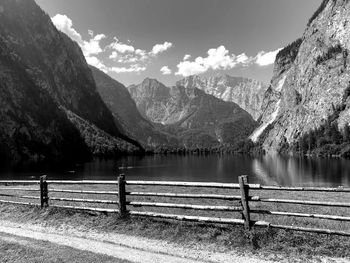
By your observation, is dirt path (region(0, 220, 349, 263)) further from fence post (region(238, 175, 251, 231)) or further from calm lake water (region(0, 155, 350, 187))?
calm lake water (region(0, 155, 350, 187))

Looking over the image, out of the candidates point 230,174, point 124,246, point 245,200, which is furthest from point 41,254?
point 230,174

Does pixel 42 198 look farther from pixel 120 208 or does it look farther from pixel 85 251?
pixel 85 251

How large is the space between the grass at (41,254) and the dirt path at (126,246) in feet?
1.63

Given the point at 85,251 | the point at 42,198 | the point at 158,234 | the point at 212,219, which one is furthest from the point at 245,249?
the point at 42,198

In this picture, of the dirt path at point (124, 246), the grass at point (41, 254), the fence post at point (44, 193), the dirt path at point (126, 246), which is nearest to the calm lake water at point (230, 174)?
the fence post at point (44, 193)

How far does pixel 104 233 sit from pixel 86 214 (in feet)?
10.9

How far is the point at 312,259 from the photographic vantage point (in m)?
13.0

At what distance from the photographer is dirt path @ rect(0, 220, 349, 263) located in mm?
13539

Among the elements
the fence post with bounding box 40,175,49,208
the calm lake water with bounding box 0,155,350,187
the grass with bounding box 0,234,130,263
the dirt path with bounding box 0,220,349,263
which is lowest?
the calm lake water with bounding box 0,155,350,187

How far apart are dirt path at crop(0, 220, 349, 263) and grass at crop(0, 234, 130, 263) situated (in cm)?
50

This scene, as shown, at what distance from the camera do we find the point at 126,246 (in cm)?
1542

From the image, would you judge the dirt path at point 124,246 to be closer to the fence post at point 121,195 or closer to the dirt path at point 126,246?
the dirt path at point 126,246

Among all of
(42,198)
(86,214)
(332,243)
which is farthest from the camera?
(42,198)

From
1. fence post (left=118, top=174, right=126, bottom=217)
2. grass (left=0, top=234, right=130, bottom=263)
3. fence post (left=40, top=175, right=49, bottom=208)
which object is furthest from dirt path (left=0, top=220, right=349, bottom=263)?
fence post (left=40, top=175, right=49, bottom=208)
